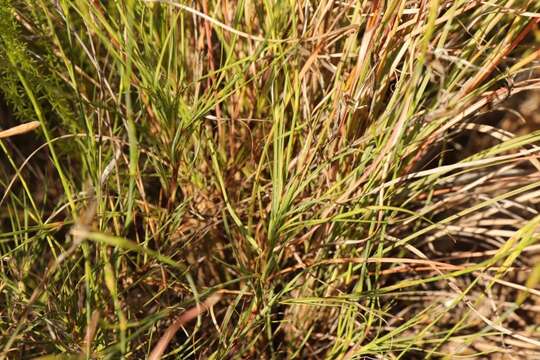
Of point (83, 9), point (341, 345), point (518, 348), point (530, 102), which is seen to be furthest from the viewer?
point (530, 102)

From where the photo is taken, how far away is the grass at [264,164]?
2.19 ft

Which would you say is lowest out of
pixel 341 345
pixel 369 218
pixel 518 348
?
pixel 518 348

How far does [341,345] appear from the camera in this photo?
0.75 metres

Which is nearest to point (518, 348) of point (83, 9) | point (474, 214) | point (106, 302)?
point (474, 214)

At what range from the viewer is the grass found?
0.67m

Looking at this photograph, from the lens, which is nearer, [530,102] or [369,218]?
[369,218]

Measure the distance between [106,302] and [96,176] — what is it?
6.0 inches

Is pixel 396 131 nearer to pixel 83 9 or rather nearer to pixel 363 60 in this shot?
pixel 363 60

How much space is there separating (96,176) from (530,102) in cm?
89

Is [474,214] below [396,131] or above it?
below

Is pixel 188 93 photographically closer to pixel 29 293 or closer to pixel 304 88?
pixel 304 88

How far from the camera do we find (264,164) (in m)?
0.76

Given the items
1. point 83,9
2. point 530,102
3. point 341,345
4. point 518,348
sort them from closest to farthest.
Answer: point 83,9, point 341,345, point 518,348, point 530,102

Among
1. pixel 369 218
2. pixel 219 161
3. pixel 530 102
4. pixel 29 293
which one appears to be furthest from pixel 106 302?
pixel 530 102
